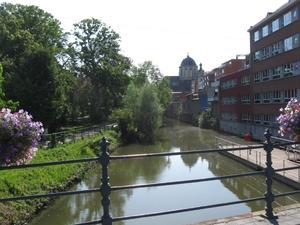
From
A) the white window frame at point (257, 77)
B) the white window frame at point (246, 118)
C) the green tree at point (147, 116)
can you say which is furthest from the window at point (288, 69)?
the green tree at point (147, 116)

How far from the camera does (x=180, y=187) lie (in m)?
15.5

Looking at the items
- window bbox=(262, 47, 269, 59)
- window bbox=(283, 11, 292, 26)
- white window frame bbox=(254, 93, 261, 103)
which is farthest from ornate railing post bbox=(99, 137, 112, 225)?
white window frame bbox=(254, 93, 261, 103)

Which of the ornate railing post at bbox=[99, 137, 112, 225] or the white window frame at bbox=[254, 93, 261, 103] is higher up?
the white window frame at bbox=[254, 93, 261, 103]

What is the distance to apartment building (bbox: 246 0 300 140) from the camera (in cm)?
2634

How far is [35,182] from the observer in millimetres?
13234

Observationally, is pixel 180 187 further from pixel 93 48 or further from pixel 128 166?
pixel 93 48

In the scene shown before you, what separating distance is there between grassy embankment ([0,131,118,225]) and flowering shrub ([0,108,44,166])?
7.36 m

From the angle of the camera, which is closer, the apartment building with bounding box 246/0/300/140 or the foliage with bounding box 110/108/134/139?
the apartment building with bounding box 246/0/300/140

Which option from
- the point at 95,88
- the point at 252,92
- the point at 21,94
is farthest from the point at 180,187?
the point at 95,88

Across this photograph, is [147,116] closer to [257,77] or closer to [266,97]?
[257,77]

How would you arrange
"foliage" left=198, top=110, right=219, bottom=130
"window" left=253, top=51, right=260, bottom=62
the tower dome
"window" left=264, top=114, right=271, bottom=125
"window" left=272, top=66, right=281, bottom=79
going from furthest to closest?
the tower dome < "foliage" left=198, top=110, right=219, bottom=130 < "window" left=253, top=51, right=260, bottom=62 < "window" left=264, top=114, right=271, bottom=125 < "window" left=272, top=66, right=281, bottom=79

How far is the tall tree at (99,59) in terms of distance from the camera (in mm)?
42719

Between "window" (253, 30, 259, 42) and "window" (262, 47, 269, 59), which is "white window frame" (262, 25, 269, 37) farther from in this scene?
"window" (262, 47, 269, 59)

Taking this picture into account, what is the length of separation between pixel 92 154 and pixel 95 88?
2306 cm
